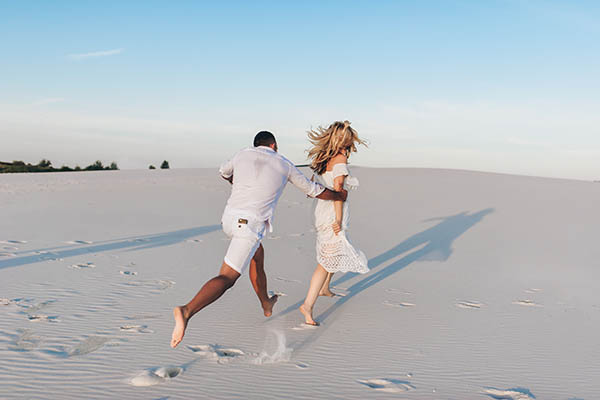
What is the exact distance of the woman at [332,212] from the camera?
5.39 m

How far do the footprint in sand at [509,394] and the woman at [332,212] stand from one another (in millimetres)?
1908

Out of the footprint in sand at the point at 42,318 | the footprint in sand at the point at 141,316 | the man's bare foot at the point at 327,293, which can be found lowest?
the footprint in sand at the point at 42,318

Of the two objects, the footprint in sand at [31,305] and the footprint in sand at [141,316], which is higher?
the footprint in sand at [141,316]

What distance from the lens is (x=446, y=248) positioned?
11.7 meters

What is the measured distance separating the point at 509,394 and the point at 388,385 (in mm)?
868

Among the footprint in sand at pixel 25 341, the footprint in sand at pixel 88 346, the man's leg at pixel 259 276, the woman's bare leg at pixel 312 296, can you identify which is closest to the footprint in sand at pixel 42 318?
the footprint in sand at pixel 25 341

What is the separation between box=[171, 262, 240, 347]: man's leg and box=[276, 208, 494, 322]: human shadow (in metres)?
1.81

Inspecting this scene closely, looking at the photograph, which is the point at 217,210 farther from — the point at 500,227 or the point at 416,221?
the point at 500,227

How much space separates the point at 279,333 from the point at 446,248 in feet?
24.4

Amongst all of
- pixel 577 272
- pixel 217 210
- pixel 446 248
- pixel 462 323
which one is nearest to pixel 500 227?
pixel 446 248

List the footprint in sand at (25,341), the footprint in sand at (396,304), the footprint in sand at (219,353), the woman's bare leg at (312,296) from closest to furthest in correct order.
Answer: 1. the footprint in sand at (219,353)
2. the footprint in sand at (25,341)
3. the woman's bare leg at (312,296)
4. the footprint in sand at (396,304)

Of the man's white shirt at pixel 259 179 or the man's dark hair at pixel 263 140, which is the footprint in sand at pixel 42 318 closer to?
the man's white shirt at pixel 259 179

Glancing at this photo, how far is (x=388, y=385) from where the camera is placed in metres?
3.89

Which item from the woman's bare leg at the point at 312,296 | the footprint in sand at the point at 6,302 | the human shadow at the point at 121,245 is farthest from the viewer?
the human shadow at the point at 121,245
